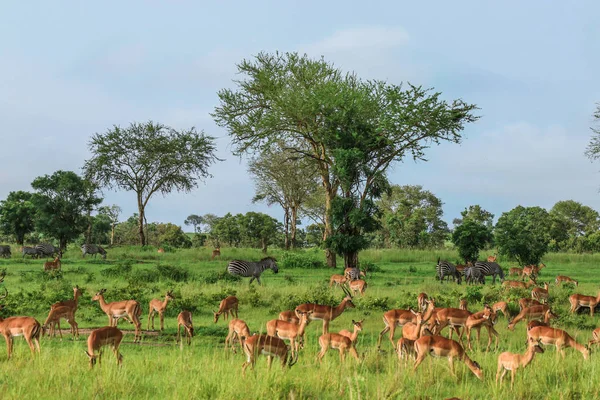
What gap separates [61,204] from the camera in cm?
4341

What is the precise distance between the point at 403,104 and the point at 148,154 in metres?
26.6

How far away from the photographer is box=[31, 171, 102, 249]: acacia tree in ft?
140

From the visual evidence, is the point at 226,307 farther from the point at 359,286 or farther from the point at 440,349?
the point at 440,349

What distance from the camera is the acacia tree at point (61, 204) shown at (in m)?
42.8

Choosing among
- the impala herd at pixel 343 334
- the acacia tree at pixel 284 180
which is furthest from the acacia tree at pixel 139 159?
the impala herd at pixel 343 334

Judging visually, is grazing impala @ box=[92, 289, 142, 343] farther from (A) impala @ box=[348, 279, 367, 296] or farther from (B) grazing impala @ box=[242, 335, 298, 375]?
(A) impala @ box=[348, 279, 367, 296]

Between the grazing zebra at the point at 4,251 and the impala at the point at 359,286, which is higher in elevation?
the grazing zebra at the point at 4,251

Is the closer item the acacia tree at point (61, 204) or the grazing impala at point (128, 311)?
the grazing impala at point (128, 311)

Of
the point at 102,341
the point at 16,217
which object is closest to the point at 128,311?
the point at 102,341

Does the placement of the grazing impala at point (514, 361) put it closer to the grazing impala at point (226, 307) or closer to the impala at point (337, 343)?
the impala at point (337, 343)

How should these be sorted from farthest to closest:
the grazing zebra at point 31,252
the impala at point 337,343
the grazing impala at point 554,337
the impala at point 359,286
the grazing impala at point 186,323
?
the grazing zebra at point 31,252
the impala at point 359,286
the grazing impala at point 186,323
the grazing impala at point 554,337
the impala at point 337,343

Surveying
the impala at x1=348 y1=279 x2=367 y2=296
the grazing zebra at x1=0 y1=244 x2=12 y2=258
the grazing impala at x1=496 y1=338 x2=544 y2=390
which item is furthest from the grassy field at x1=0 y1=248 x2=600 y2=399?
the grazing zebra at x1=0 y1=244 x2=12 y2=258

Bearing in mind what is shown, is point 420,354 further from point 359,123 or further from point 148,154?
point 148,154

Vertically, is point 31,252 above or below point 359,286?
above
